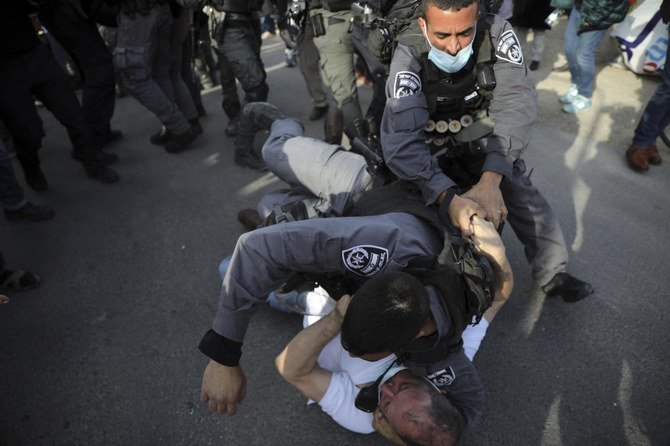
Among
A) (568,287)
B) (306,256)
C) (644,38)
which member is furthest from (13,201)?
(644,38)

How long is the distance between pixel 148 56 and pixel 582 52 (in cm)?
345

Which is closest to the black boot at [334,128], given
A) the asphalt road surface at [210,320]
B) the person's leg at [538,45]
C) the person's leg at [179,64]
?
the asphalt road surface at [210,320]

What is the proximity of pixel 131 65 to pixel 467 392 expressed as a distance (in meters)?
2.95

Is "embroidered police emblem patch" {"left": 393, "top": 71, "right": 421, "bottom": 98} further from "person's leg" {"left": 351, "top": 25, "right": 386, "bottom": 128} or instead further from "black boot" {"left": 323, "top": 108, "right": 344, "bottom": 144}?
"person's leg" {"left": 351, "top": 25, "right": 386, "bottom": 128}

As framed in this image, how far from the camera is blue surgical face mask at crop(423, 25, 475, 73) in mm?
1801

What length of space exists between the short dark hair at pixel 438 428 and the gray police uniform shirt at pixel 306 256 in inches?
6.0

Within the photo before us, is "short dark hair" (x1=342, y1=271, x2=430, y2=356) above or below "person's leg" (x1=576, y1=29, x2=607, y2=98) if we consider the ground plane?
above

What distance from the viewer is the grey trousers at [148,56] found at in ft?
9.68

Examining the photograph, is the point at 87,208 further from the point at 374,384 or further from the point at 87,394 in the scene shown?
the point at 374,384

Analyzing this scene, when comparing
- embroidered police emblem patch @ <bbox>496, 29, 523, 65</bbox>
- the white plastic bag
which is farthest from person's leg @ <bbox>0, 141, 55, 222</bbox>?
the white plastic bag

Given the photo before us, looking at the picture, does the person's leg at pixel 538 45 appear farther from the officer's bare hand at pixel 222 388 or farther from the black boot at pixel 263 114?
the officer's bare hand at pixel 222 388

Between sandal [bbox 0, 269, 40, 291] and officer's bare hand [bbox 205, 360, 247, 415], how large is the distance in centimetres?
157

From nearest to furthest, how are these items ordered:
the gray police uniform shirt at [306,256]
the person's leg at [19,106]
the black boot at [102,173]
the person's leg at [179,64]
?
the gray police uniform shirt at [306,256], the person's leg at [19,106], the black boot at [102,173], the person's leg at [179,64]

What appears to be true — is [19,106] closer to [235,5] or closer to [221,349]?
[235,5]
